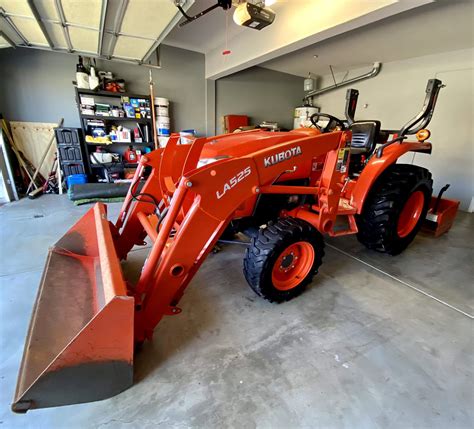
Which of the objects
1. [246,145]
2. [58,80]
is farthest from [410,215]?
[58,80]

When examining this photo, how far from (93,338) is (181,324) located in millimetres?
705

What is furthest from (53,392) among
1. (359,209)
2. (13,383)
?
(359,209)

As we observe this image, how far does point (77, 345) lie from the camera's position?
97 centimetres

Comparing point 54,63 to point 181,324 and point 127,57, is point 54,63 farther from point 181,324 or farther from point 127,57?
point 181,324

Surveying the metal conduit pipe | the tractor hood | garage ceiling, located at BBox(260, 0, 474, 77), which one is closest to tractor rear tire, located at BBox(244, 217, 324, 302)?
the tractor hood

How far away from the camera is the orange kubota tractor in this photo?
3.37ft

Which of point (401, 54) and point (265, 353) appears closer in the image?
point (265, 353)

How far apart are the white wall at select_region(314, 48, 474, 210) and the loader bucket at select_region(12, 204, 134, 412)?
234 inches

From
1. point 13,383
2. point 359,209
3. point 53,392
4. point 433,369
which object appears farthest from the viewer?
point 359,209

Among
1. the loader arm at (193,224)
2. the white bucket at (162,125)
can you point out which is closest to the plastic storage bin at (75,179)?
the white bucket at (162,125)

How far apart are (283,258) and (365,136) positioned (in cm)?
175

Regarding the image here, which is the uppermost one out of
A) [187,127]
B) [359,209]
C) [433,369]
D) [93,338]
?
[187,127]

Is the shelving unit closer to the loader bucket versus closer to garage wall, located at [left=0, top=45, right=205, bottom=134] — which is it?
garage wall, located at [left=0, top=45, right=205, bottom=134]

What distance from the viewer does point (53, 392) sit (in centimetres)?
99
